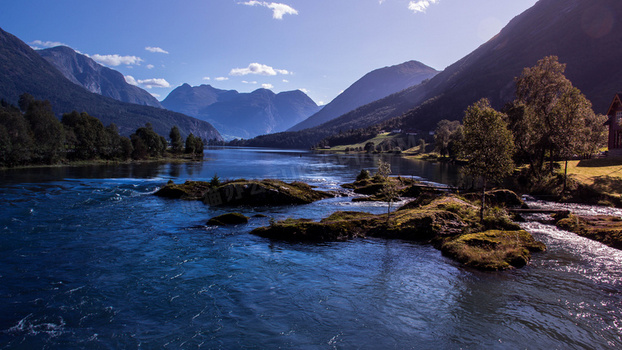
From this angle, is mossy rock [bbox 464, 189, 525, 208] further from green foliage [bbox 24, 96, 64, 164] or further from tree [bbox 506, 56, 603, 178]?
green foliage [bbox 24, 96, 64, 164]

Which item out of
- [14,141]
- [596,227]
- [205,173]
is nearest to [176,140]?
[14,141]

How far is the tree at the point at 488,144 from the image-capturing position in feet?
95.3

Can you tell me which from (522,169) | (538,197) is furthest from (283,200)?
(522,169)

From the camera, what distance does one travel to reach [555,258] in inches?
853

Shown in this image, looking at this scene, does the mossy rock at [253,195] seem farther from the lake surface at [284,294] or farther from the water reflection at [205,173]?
the water reflection at [205,173]

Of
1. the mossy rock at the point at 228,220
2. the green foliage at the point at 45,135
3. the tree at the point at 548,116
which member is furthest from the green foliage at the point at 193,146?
the tree at the point at 548,116

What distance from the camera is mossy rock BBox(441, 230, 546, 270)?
66.8 ft

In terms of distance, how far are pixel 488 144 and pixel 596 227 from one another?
10894mm

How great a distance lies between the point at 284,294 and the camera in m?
16.6

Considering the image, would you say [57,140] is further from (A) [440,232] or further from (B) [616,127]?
(B) [616,127]

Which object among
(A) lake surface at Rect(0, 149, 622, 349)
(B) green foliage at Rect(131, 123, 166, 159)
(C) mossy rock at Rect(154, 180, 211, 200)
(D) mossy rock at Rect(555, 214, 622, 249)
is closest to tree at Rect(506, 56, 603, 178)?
(D) mossy rock at Rect(555, 214, 622, 249)

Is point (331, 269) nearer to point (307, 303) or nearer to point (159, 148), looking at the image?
point (307, 303)

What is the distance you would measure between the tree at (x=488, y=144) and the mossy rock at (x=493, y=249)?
514 cm

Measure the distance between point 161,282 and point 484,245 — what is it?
20.6m
